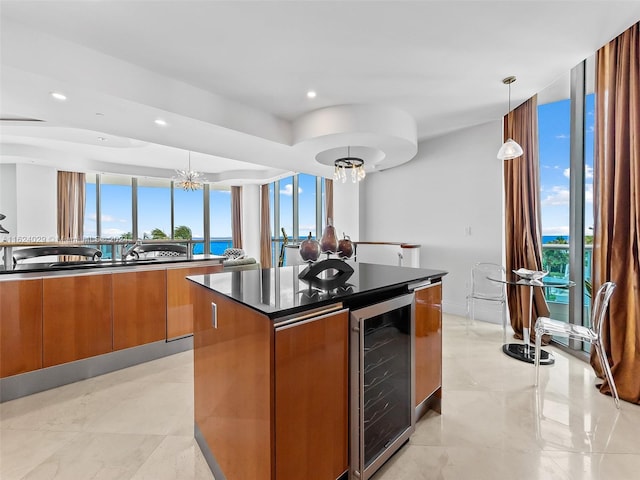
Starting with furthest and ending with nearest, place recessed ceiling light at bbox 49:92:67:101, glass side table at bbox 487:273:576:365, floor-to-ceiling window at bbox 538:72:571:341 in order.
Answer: floor-to-ceiling window at bbox 538:72:571:341 < glass side table at bbox 487:273:576:365 < recessed ceiling light at bbox 49:92:67:101

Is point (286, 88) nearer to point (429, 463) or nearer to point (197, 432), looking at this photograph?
point (197, 432)

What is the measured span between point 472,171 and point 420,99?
1502 mm

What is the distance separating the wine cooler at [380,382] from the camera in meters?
1.24

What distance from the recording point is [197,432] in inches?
63.2

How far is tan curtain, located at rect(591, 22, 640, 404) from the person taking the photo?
6.69 feet

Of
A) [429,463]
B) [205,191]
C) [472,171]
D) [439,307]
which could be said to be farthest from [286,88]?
[205,191]

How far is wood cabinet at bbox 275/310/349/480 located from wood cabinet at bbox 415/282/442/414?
62cm

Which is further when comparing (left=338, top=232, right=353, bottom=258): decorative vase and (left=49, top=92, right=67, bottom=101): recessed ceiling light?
(left=49, top=92, right=67, bottom=101): recessed ceiling light

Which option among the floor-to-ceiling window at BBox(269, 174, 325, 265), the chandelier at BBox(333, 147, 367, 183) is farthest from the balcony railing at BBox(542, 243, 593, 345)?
the floor-to-ceiling window at BBox(269, 174, 325, 265)

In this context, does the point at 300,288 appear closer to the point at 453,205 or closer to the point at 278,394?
the point at 278,394

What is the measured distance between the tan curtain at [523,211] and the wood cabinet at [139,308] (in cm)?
377

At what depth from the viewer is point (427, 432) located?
5.59 ft

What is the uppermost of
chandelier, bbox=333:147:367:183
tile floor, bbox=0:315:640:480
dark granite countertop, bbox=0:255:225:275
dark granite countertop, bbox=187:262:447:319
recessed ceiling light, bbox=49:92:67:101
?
recessed ceiling light, bbox=49:92:67:101

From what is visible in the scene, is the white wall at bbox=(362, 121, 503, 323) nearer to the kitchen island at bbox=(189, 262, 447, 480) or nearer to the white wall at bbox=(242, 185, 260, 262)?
the kitchen island at bbox=(189, 262, 447, 480)
